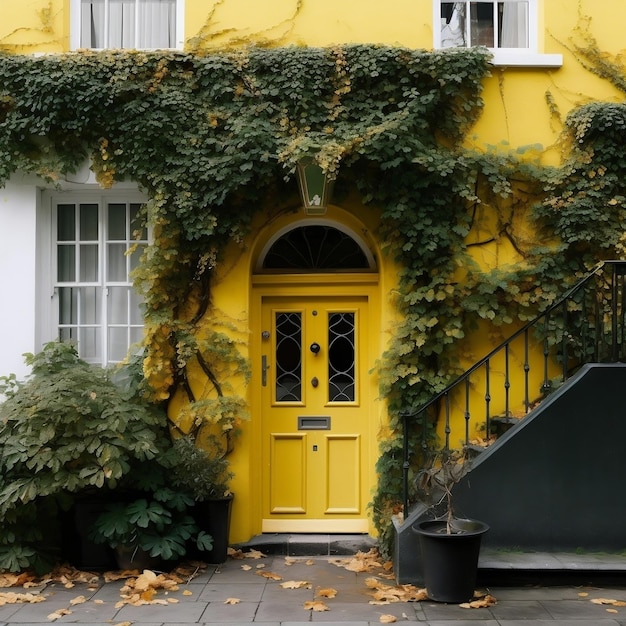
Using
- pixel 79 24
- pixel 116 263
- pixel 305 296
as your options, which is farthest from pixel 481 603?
pixel 79 24

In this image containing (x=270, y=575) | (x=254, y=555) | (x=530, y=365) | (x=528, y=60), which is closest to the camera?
(x=270, y=575)

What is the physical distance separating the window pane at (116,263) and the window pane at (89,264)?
137mm

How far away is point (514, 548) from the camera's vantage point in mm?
7074

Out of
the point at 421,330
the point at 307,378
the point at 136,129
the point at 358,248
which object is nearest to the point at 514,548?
the point at 421,330

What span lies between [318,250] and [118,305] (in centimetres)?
212

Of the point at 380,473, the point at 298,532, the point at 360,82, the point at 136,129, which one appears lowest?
the point at 298,532

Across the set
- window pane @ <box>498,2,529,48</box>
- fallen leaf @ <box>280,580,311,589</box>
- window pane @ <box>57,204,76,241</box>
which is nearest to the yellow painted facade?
window pane @ <box>498,2,529,48</box>

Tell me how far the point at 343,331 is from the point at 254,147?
209 centimetres

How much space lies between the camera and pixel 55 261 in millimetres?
8461

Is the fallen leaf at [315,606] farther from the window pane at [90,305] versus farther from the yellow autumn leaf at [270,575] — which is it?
the window pane at [90,305]

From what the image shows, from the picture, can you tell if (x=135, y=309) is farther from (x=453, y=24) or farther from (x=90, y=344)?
(x=453, y=24)

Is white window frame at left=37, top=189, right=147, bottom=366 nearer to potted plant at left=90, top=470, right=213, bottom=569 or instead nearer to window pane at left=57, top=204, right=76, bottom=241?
window pane at left=57, top=204, right=76, bottom=241

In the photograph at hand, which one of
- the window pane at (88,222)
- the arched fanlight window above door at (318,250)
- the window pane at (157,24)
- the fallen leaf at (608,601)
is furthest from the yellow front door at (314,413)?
the window pane at (157,24)

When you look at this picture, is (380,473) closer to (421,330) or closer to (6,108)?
(421,330)
